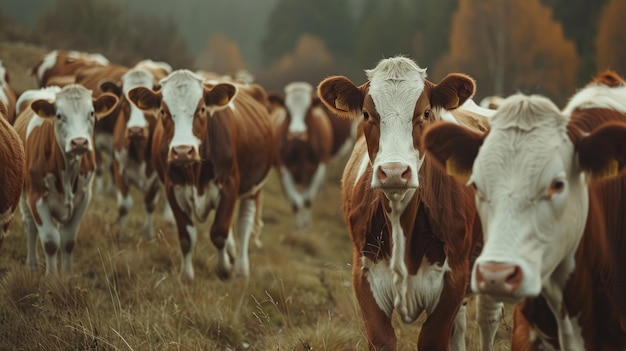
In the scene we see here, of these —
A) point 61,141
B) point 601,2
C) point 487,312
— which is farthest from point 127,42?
point 487,312

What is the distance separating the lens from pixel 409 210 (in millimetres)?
4441

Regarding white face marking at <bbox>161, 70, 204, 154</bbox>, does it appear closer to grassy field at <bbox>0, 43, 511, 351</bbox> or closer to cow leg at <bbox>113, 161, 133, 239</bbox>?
grassy field at <bbox>0, 43, 511, 351</bbox>

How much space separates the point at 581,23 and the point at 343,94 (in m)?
28.3

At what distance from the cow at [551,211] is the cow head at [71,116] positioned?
4717mm

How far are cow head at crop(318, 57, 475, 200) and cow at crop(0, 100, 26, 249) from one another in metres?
2.34

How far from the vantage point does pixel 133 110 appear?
9977 millimetres

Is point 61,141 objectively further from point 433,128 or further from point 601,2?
point 601,2

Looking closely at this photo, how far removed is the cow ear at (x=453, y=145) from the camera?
134 inches

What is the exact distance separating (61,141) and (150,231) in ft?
9.50

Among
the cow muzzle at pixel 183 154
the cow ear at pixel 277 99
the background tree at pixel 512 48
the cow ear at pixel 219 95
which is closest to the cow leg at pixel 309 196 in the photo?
the cow ear at pixel 277 99

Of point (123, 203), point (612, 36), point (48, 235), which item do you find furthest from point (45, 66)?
point (612, 36)

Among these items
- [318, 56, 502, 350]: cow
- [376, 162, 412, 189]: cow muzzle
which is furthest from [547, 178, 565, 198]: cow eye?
[318, 56, 502, 350]: cow

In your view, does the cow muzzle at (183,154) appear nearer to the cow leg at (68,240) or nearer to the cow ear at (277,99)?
A: the cow leg at (68,240)

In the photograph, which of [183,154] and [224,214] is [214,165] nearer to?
[224,214]
